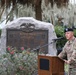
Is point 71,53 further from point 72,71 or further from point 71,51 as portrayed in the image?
point 72,71

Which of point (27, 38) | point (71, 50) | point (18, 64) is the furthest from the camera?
point (27, 38)

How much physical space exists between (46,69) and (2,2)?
12483 mm

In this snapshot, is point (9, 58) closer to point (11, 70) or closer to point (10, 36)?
point (11, 70)

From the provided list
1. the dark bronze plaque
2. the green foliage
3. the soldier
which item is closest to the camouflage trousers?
the soldier

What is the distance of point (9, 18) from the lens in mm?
28016

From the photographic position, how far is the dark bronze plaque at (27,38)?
12.5 meters

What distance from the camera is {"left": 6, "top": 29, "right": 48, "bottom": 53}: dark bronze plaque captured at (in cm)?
1246

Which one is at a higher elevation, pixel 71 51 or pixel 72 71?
pixel 71 51

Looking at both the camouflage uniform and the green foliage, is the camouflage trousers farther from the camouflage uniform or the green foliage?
the green foliage

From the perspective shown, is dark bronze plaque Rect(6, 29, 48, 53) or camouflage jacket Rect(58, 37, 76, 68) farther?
dark bronze plaque Rect(6, 29, 48, 53)

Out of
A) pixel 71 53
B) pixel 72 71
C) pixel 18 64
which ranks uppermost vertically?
pixel 71 53

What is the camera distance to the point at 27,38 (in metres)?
12.6

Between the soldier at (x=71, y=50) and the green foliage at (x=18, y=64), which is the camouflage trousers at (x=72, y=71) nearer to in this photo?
the soldier at (x=71, y=50)

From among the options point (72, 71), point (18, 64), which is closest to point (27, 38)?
point (18, 64)
